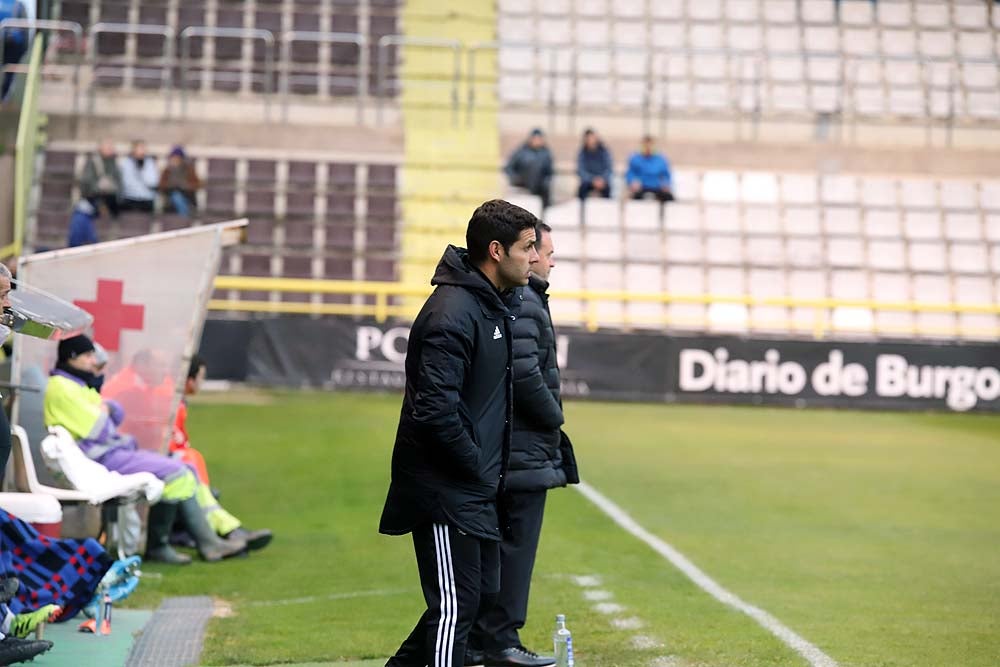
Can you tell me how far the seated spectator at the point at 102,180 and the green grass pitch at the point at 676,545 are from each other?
19.6 ft

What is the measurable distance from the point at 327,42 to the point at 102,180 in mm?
6262

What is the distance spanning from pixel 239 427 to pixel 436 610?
1228cm

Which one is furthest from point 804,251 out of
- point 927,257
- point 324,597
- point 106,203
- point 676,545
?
point 324,597

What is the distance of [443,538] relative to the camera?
19.5ft

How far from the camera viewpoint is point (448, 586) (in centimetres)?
595

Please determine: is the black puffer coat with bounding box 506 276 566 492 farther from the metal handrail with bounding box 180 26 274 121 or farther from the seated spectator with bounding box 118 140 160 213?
the metal handrail with bounding box 180 26 274 121

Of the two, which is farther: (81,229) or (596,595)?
(81,229)

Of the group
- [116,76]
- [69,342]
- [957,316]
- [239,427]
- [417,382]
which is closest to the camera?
[417,382]

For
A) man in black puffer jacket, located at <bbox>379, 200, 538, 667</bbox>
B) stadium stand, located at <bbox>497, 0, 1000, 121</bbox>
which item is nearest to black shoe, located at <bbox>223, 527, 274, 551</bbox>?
man in black puffer jacket, located at <bbox>379, 200, 538, 667</bbox>

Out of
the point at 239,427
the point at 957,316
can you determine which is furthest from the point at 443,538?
the point at 957,316

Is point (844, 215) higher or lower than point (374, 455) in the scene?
higher

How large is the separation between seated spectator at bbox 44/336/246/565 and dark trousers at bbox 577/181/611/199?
15.5m

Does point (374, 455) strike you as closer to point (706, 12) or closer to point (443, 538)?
point (443, 538)

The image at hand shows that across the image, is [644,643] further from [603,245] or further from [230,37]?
[230,37]
